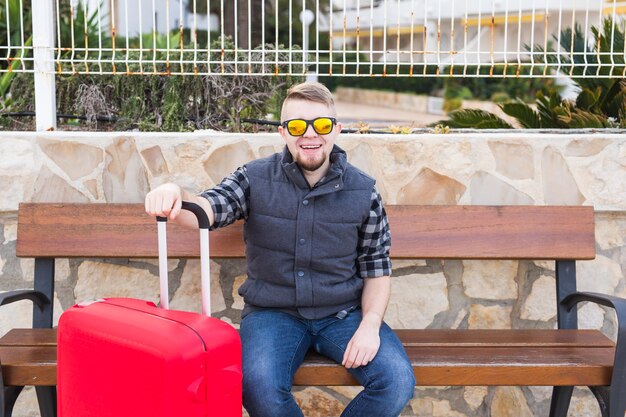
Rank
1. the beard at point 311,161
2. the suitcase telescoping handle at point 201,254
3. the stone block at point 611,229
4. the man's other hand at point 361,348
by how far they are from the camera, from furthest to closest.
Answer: the stone block at point 611,229 → the beard at point 311,161 → the man's other hand at point 361,348 → the suitcase telescoping handle at point 201,254

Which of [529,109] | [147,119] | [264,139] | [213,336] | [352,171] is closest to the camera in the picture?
[213,336]

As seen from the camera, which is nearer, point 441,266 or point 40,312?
point 40,312

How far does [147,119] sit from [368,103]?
854 inches

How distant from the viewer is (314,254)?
313 centimetres

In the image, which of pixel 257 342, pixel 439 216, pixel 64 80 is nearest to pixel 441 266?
pixel 439 216

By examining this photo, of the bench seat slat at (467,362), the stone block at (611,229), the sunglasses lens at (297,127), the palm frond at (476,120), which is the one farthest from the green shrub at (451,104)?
the sunglasses lens at (297,127)

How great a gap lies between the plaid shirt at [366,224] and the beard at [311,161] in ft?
0.78

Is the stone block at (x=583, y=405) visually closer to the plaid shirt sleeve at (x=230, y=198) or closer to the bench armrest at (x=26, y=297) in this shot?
the plaid shirt sleeve at (x=230, y=198)

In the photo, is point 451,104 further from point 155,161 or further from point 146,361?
point 146,361

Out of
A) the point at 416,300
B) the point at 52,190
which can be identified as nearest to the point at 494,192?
the point at 416,300

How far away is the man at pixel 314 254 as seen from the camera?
118 inches

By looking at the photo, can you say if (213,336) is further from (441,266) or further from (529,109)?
(529,109)

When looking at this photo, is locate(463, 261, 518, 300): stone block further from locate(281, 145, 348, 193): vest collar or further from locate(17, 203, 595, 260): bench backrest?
locate(281, 145, 348, 193): vest collar

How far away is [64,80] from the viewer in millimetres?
4953
